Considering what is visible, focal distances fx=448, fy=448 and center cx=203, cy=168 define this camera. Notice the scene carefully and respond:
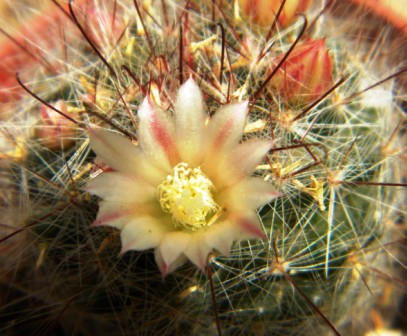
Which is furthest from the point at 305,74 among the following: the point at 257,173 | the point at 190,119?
the point at 190,119

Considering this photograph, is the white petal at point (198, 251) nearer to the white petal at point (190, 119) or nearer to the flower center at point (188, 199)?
the flower center at point (188, 199)

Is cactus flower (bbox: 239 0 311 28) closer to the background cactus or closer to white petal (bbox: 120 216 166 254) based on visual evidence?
the background cactus

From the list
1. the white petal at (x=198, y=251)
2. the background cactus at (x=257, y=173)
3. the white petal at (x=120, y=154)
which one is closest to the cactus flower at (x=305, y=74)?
the background cactus at (x=257, y=173)

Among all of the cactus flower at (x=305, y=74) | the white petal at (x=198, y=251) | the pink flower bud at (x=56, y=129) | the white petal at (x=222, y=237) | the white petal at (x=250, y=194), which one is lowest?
the pink flower bud at (x=56, y=129)

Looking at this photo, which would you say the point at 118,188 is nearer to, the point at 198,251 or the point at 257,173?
the point at 198,251

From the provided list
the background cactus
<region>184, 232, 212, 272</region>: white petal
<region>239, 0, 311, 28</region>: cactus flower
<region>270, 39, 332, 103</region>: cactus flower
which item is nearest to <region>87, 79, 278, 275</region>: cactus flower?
<region>184, 232, 212, 272</region>: white petal
